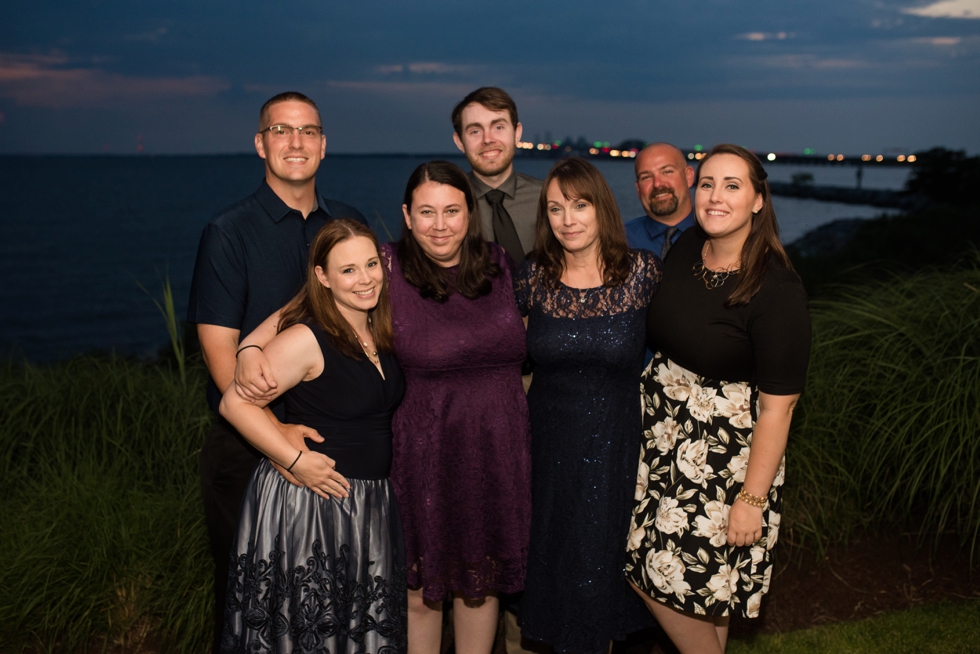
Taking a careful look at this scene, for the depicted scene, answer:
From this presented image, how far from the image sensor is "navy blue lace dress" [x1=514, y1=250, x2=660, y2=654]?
3119 mm

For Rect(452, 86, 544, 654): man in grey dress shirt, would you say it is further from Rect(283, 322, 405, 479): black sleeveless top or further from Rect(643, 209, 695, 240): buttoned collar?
Rect(283, 322, 405, 479): black sleeveless top

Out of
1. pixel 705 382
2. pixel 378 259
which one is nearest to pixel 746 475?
pixel 705 382

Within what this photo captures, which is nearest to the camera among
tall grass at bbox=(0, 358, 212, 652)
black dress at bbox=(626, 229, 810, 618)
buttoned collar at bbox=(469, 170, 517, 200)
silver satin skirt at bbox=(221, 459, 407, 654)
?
silver satin skirt at bbox=(221, 459, 407, 654)

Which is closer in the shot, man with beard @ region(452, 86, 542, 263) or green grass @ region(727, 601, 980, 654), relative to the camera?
green grass @ region(727, 601, 980, 654)

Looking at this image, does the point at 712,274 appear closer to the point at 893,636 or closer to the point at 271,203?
the point at 271,203

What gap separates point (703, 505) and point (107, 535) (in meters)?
3.01

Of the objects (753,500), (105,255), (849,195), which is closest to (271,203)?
(753,500)

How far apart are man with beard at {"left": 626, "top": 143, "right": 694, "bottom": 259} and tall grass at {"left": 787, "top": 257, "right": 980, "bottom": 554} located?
4.91 ft

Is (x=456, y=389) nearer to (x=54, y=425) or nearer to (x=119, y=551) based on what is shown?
(x=119, y=551)

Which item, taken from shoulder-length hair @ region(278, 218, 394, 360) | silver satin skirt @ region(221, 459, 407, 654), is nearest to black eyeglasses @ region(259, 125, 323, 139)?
shoulder-length hair @ region(278, 218, 394, 360)

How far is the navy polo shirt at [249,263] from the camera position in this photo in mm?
3201

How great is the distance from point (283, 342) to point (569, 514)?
140cm

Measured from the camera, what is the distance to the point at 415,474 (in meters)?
3.15

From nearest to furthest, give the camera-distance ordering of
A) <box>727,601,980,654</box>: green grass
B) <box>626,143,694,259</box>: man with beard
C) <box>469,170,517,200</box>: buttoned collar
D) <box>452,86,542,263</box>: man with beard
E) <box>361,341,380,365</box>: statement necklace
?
<box>361,341,380,365</box>: statement necklace, <box>727,601,980,654</box>: green grass, <box>452,86,542,263</box>: man with beard, <box>469,170,517,200</box>: buttoned collar, <box>626,143,694,259</box>: man with beard
